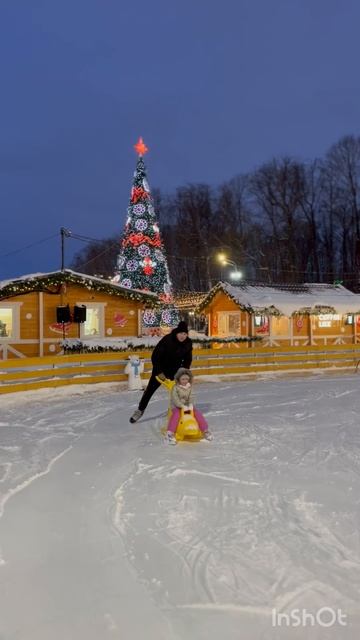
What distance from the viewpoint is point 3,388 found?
41.1 ft

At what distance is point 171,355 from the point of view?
319 inches

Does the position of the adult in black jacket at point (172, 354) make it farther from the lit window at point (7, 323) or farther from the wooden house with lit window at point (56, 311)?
the lit window at point (7, 323)

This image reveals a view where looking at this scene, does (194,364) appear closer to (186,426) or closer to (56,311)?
(56,311)

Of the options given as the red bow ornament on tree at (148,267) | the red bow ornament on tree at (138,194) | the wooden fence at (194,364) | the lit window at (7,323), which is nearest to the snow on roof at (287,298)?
the red bow ornament on tree at (148,267)

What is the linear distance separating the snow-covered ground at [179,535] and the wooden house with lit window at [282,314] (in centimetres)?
1888

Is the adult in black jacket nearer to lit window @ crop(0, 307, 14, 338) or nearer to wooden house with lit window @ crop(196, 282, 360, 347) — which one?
lit window @ crop(0, 307, 14, 338)

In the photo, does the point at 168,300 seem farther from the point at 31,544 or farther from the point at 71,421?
the point at 31,544

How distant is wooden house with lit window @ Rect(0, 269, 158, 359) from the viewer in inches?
762

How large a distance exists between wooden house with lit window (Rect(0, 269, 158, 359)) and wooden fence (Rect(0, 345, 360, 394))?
446 cm

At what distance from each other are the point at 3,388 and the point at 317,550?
33.2 feet

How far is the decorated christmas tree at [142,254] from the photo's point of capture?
28.7 metres

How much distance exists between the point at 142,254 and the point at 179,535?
83.0 feet

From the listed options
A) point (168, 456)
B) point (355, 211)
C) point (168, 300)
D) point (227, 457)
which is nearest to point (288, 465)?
point (227, 457)

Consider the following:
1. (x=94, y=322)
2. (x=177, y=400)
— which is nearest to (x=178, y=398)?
(x=177, y=400)
